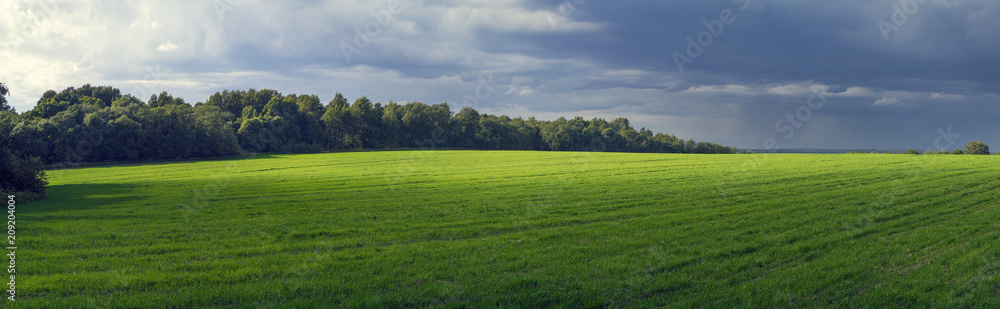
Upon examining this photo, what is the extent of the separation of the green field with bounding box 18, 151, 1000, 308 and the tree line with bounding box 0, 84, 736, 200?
59478 millimetres

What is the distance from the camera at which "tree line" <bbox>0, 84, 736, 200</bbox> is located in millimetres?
68000

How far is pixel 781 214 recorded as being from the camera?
16359mm

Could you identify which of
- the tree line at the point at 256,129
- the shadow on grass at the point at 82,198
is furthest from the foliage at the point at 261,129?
the shadow on grass at the point at 82,198

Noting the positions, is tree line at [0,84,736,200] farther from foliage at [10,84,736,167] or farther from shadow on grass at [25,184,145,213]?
shadow on grass at [25,184,145,213]

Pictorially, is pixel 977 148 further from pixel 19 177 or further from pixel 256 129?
pixel 256 129

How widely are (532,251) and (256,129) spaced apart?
322 ft

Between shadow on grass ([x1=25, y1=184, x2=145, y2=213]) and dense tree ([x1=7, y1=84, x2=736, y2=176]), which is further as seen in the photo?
dense tree ([x1=7, y1=84, x2=736, y2=176])

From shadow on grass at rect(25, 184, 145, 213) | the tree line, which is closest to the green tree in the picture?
the tree line

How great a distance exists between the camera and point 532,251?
11.7 meters

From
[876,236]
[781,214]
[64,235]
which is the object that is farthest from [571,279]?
[64,235]

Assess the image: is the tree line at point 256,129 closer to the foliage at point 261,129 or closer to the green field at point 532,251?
the foliage at point 261,129

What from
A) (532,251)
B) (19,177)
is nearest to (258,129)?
(19,177)

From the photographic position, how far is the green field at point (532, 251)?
8.48m

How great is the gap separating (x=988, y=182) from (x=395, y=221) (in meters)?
30.8
